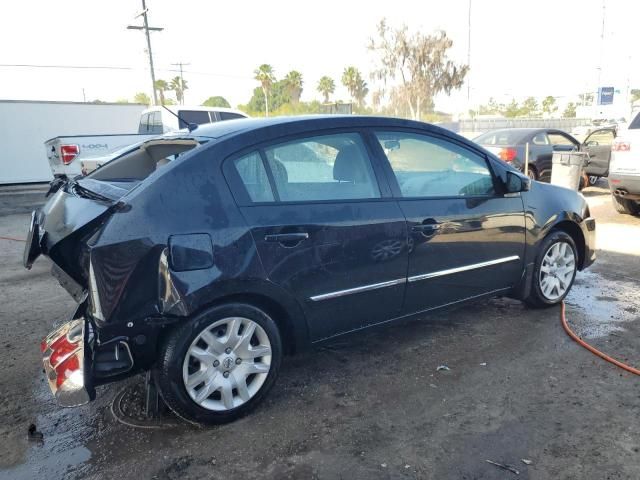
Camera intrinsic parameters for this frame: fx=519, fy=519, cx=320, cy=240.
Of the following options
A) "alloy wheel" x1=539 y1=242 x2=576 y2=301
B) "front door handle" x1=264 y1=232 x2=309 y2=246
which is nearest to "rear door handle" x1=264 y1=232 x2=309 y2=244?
"front door handle" x1=264 y1=232 x2=309 y2=246

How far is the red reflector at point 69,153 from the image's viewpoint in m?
9.91

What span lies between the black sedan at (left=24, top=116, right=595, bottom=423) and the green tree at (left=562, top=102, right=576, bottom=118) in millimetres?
80362

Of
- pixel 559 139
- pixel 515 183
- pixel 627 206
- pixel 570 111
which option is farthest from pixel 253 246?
pixel 570 111

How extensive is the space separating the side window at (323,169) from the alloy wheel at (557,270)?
194cm

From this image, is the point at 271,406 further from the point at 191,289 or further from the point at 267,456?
the point at 191,289

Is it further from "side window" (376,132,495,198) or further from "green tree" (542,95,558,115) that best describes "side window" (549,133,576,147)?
"green tree" (542,95,558,115)

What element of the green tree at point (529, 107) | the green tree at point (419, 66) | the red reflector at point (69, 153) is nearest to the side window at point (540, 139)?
the red reflector at point (69, 153)

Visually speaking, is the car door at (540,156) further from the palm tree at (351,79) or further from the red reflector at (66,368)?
the palm tree at (351,79)

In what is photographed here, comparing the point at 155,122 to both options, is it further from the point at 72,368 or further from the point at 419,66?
the point at 419,66

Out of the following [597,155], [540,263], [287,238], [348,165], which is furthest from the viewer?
[597,155]

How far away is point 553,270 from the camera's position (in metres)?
4.41

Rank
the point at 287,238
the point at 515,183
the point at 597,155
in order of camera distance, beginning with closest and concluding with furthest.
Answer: the point at 287,238 < the point at 515,183 < the point at 597,155

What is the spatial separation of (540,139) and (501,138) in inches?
31.6

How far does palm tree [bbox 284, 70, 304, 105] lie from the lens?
6492cm
